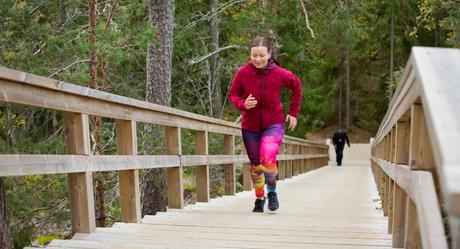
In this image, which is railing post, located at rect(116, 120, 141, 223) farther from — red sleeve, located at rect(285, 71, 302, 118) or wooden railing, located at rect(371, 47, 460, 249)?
wooden railing, located at rect(371, 47, 460, 249)

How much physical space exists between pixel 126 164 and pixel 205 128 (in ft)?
7.65

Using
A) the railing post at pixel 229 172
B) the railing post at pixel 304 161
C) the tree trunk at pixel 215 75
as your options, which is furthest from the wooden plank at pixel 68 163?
the railing post at pixel 304 161

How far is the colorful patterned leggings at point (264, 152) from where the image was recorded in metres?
5.38

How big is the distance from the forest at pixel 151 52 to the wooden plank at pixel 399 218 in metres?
2.47

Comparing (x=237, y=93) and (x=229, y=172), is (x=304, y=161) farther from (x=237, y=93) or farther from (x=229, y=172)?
(x=237, y=93)

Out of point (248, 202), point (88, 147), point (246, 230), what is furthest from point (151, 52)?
point (88, 147)

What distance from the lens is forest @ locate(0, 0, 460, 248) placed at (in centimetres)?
706

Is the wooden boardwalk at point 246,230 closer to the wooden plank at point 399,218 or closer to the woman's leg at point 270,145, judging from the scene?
the wooden plank at point 399,218

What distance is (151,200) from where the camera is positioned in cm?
847

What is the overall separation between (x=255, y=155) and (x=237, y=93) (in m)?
0.67

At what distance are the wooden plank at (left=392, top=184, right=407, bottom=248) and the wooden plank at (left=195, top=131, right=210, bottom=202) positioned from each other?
3239 mm

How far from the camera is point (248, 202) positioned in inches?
270

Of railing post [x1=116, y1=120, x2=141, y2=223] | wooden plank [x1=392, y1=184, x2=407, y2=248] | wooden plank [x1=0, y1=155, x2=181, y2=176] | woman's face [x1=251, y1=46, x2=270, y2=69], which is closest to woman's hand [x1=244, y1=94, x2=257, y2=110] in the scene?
woman's face [x1=251, y1=46, x2=270, y2=69]

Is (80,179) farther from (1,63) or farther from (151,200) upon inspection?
(151,200)
